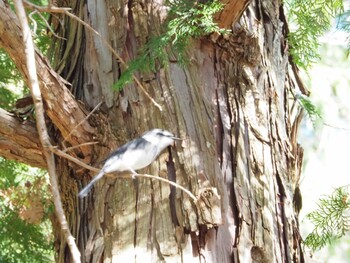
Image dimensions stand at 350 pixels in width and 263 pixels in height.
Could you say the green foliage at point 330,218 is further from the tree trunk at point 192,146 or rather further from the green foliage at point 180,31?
the green foliage at point 180,31

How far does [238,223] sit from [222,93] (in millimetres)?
346

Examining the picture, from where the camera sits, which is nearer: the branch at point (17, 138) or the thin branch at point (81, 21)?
the thin branch at point (81, 21)

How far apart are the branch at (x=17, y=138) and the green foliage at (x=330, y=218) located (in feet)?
2.40

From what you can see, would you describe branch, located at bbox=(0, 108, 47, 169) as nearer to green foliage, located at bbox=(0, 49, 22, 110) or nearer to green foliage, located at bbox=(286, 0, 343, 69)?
green foliage, located at bbox=(286, 0, 343, 69)

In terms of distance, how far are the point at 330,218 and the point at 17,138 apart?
0.83 m

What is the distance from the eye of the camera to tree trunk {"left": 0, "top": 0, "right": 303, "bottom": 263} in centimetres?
147

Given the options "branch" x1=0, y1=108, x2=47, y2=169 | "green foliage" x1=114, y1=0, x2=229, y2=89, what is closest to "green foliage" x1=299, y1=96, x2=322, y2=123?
A: "green foliage" x1=114, y1=0, x2=229, y2=89

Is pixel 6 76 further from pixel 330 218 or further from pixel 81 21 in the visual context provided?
pixel 330 218

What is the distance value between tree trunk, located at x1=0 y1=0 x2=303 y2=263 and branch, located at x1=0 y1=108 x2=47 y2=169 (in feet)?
0.23

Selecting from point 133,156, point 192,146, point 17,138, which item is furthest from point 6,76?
point 133,156

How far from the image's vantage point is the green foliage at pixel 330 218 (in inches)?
64.6

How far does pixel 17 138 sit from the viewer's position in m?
1.60

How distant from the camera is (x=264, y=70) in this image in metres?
1.72

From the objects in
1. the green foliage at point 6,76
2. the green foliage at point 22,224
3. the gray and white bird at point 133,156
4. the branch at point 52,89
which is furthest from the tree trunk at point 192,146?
the green foliage at point 6,76
